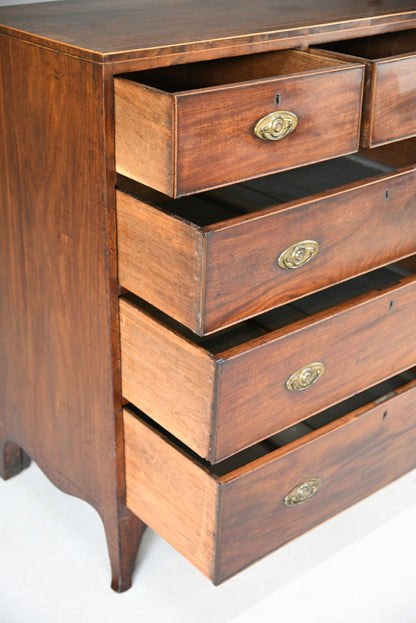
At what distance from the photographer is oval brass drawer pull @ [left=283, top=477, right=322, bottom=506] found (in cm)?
124

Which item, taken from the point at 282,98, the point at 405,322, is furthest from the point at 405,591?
the point at 282,98

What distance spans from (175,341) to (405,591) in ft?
2.09

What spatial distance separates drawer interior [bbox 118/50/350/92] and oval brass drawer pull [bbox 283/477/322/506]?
0.60 m

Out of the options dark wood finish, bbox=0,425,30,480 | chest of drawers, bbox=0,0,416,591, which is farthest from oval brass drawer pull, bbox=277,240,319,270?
dark wood finish, bbox=0,425,30,480

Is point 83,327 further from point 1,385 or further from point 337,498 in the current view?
point 337,498

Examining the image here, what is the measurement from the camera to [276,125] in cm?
100

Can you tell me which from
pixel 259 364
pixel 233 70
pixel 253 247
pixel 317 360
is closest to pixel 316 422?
pixel 317 360

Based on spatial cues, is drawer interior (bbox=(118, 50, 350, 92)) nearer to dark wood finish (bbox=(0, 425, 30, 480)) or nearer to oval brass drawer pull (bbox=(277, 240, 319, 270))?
oval brass drawer pull (bbox=(277, 240, 319, 270))

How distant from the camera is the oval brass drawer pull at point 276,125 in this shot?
3.24 ft

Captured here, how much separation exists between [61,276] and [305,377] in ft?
1.24

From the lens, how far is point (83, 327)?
118 centimetres

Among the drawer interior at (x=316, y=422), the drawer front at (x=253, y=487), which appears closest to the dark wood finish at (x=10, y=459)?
the drawer front at (x=253, y=487)

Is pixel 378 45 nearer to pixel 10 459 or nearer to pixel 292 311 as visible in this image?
pixel 292 311

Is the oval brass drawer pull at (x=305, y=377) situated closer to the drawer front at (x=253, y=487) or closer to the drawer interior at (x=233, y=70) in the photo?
the drawer front at (x=253, y=487)
